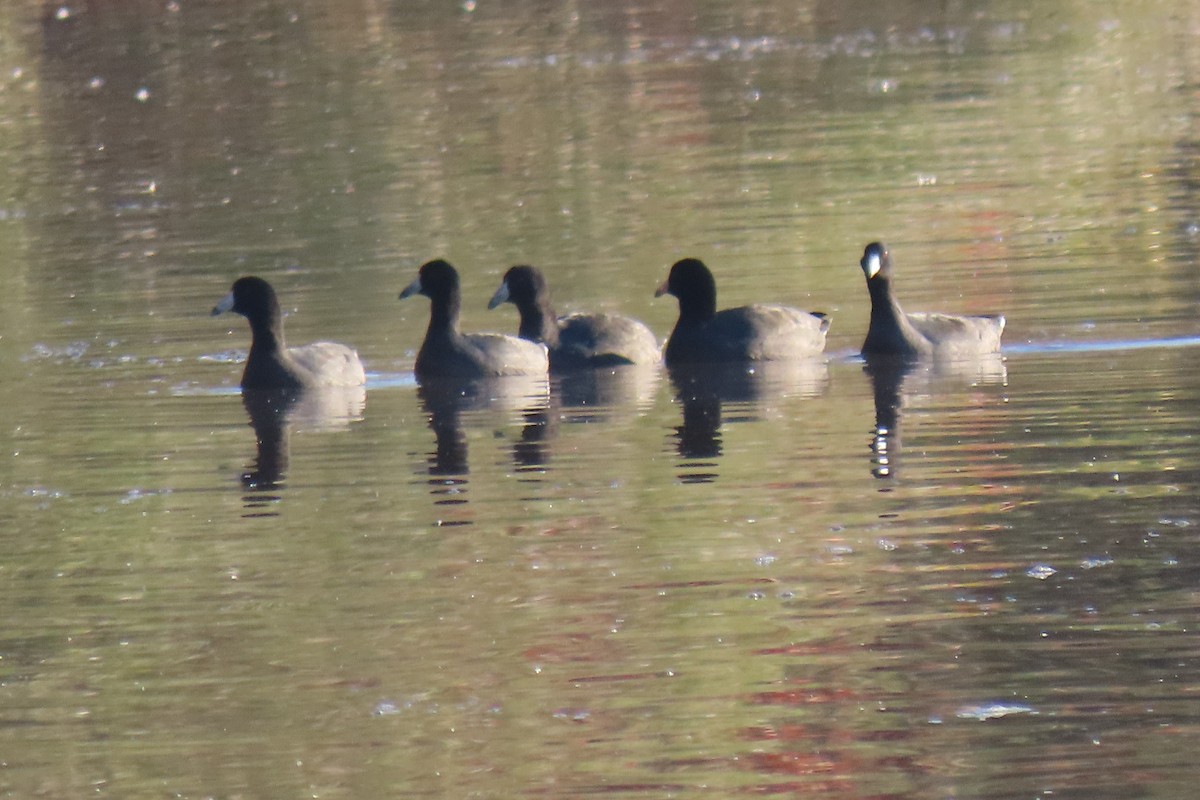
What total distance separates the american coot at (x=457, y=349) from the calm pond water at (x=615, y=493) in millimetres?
→ 541

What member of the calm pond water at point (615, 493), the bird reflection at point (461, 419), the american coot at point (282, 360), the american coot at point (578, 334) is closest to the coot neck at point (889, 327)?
the calm pond water at point (615, 493)

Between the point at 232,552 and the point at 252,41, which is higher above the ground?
the point at 252,41

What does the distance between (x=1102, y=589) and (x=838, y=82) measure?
31.7 metres

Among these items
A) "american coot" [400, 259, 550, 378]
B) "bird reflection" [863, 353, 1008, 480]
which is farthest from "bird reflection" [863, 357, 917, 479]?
"american coot" [400, 259, 550, 378]

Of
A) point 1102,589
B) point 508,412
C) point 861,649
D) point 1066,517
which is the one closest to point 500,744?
point 861,649

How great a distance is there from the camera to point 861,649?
960 cm

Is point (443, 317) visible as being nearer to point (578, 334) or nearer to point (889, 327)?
point (578, 334)

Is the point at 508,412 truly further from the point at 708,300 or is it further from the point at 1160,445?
the point at 1160,445

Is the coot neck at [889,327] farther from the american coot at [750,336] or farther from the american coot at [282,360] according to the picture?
the american coot at [282,360]

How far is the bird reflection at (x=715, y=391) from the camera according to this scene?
46.6 feet

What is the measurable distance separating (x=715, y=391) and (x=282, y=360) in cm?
341

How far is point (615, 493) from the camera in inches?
512

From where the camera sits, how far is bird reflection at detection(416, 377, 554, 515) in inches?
543

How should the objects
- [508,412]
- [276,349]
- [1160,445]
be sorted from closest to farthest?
[1160,445] < [508,412] < [276,349]
